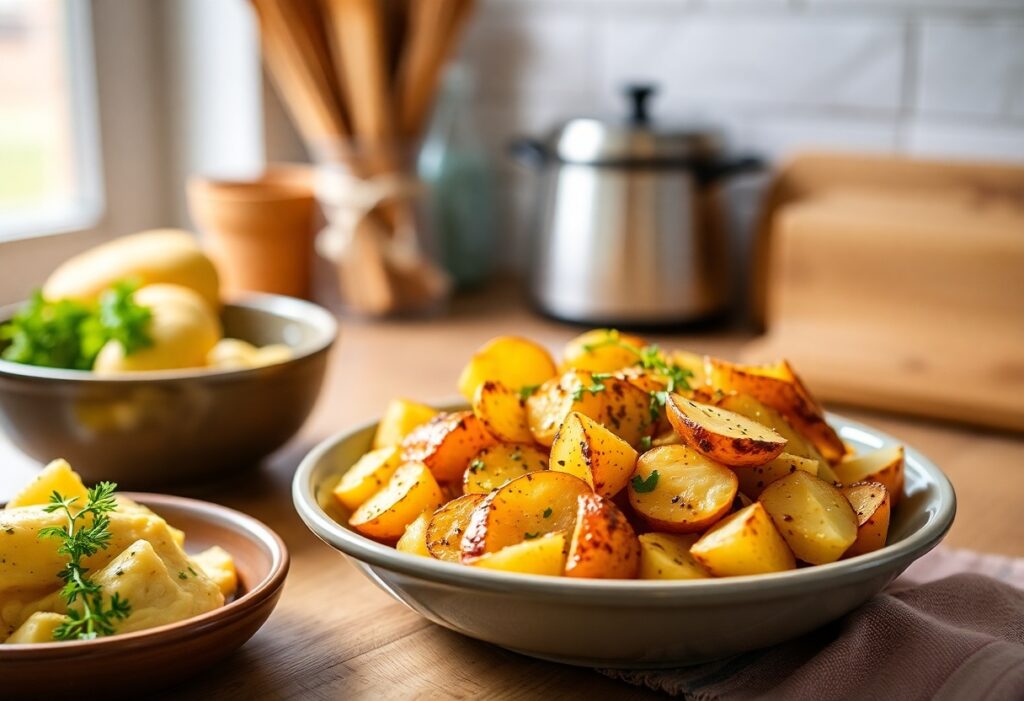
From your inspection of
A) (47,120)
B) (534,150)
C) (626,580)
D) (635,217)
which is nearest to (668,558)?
(626,580)

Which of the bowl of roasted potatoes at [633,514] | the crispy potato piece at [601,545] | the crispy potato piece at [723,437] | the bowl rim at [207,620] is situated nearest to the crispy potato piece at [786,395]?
the bowl of roasted potatoes at [633,514]

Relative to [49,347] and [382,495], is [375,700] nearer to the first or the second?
[382,495]

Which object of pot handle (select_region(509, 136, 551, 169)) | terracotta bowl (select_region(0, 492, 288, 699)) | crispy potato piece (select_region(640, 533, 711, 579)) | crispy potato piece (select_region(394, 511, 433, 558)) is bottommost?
terracotta bowl (select_region(0, 492, 288, 699))

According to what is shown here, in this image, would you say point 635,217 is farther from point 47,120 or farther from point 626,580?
point 626,580

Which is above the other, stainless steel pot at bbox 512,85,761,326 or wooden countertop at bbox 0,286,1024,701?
stainless steel pot at bbox 512,85,761,326

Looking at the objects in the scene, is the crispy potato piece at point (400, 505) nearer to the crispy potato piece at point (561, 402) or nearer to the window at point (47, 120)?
the crispy potato piece at point (561, 402)

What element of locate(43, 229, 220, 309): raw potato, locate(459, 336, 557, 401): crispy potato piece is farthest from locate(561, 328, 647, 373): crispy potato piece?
locate(43, 229, 220, 309): raw potato

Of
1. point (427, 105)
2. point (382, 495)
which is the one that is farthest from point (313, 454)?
point (427, 105)

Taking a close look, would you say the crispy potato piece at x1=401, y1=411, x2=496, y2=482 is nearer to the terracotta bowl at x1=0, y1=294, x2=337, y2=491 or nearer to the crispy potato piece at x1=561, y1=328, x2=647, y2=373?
the crispy potato piece at x1=561, y1=328, x2=647, y2=373
